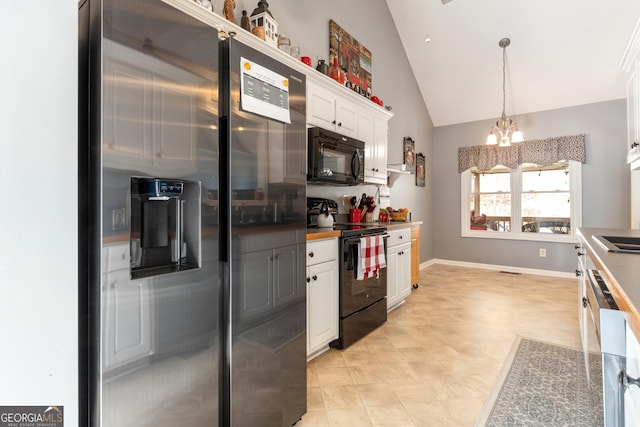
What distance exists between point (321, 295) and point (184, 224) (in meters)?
1.35

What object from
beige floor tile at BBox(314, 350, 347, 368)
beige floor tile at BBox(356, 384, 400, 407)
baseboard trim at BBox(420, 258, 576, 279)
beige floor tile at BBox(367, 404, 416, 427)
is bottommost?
beige floor tile at BBox(367, 404, 416, 427)

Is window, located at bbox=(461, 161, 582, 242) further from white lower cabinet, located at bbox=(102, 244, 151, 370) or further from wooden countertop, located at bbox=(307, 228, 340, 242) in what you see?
white lower cabinet, located at bbox=(102, 244, 151, 370)

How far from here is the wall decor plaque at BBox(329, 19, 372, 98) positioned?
3.39 metres

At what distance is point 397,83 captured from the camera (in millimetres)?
4863

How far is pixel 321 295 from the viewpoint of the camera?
2260 mm

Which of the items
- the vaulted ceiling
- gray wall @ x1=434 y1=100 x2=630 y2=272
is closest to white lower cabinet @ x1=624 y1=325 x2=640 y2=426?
the vaulted ceiling

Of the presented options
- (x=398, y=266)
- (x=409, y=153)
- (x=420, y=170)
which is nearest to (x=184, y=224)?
(x=398, y=266)

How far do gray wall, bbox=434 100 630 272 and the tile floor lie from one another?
120 cm

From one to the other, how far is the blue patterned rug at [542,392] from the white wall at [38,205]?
75.2 inches

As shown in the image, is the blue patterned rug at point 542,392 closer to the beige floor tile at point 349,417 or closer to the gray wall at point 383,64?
the beige floor tile at point 349,417

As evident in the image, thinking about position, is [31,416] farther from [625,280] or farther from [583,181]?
[583,181]

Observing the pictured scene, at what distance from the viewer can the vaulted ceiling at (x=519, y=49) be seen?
397 cm

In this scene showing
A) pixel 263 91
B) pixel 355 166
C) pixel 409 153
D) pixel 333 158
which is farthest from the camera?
pixel 409 153

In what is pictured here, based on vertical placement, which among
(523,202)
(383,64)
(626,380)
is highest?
(383,64)
